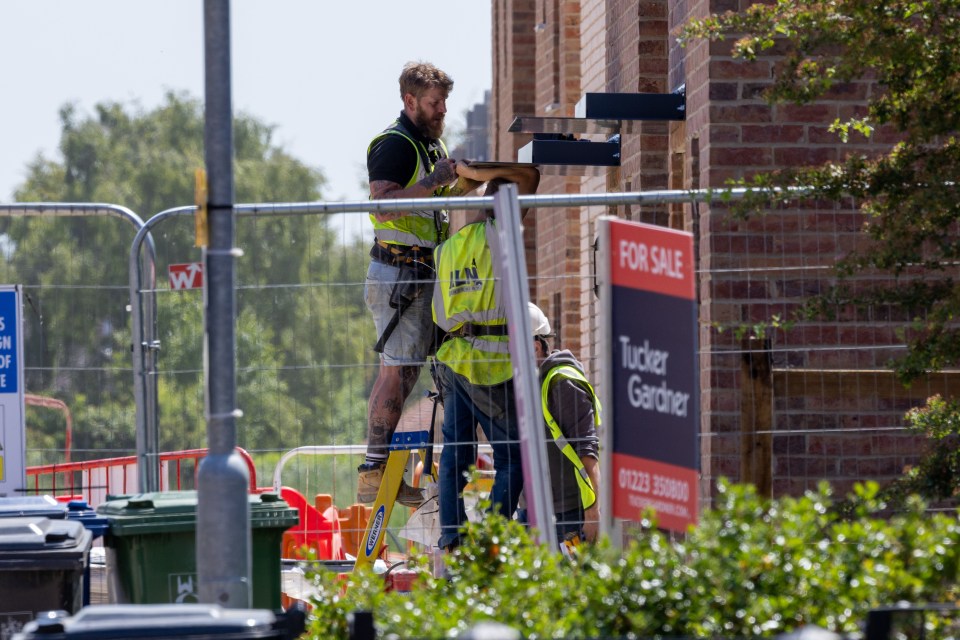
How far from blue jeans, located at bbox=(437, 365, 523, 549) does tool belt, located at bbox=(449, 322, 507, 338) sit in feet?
0.70

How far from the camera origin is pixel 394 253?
8523 mm

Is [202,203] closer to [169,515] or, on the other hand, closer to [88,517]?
[169,515]

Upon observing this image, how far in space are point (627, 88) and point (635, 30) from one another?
47 cm

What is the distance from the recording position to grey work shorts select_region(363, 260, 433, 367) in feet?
27.6

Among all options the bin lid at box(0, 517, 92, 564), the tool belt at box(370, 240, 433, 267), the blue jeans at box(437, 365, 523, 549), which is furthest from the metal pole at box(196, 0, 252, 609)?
the tool belt at box(370, 240, 433, 267)

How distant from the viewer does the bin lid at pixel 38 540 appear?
19.4 feet

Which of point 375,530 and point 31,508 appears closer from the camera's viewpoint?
point 31,508

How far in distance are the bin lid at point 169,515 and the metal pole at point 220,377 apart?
1.01 metres

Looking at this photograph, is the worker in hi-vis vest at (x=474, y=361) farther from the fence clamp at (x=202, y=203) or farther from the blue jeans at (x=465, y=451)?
the fence clamp at (x=202, y=203)

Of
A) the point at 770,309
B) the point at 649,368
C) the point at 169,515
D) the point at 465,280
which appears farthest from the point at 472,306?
the point at 649,368

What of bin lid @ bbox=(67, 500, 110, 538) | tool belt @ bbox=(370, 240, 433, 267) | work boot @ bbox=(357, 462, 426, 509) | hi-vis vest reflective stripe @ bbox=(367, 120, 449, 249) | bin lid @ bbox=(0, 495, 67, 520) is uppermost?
hi-vis vest reflective stripe @ bbox=(367, 120, 449, 249)

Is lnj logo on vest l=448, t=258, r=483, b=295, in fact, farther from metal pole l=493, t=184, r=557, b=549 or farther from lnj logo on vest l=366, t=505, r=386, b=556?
metal pole l=493, t=184, r=557, b=549

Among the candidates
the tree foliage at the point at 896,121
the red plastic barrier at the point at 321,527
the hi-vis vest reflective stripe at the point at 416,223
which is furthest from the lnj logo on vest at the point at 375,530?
the tree foliage at the point at 896,121

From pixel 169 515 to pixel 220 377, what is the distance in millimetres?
1175
